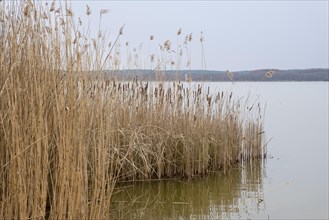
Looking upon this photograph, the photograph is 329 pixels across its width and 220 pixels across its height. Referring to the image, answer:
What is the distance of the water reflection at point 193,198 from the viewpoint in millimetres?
4254

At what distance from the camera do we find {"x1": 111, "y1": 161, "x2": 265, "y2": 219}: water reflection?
14.0ft

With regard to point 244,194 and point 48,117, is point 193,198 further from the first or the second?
point 48,117

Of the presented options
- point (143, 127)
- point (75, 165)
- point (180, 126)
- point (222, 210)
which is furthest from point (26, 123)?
point (180, 126)

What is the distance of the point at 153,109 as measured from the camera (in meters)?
5.62

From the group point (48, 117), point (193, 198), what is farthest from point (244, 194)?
point (48, 117)

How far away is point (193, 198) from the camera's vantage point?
190 inches

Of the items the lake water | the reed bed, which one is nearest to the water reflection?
the lake water

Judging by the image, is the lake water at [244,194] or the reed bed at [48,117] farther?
the lake water at [244,194]

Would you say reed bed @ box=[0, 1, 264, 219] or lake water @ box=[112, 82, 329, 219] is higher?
reed bed @ box=[0, 1, 264, 219]

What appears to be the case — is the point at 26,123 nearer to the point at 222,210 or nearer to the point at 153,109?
the point at 222,210

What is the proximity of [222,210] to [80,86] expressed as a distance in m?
2.03

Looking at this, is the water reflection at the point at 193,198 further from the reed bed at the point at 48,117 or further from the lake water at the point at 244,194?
the reed bed at the point at 48,117

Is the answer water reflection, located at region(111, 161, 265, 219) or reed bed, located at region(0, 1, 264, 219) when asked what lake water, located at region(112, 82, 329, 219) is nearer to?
water reflection, located at region(111, 161, 265, 219)

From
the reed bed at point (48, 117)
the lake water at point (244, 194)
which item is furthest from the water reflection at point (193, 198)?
the reed bed at point (48, 117)
